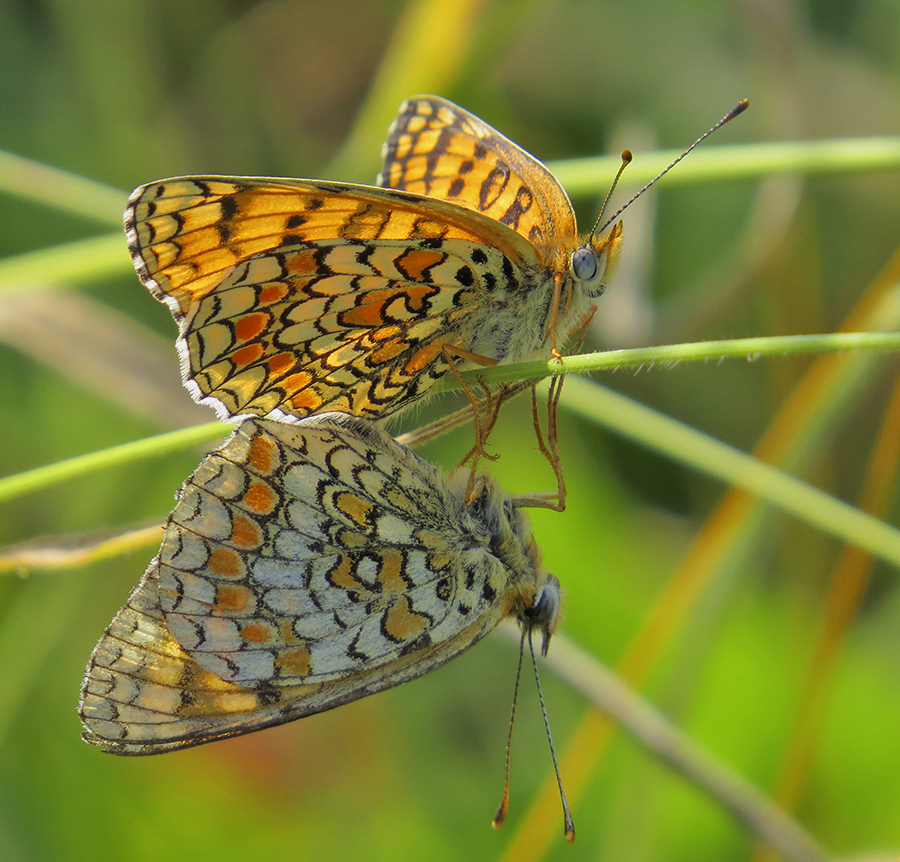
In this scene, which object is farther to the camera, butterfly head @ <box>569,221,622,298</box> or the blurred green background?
the blurred green background

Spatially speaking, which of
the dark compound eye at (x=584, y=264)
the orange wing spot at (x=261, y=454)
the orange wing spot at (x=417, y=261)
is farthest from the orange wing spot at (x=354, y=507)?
the dark compound eye at (x=584, y=264)

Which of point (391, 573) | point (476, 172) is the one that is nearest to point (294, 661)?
point (391, 573)

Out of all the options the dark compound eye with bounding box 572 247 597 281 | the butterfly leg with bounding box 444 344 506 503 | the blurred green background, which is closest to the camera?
the butterfly leg with bounding box 444 344 506 503

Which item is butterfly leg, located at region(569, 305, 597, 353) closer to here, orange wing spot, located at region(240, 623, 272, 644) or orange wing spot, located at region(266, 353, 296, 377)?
orange wing spot, located at region(266, 353, 296, 377)

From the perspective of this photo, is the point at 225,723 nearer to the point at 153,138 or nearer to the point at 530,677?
the point at 530,677

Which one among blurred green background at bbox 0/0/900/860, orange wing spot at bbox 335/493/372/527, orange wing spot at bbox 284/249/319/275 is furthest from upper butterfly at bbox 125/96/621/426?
blurred green background at bbox 0/0/900/860

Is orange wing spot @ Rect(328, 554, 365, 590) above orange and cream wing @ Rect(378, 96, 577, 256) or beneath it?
beneath

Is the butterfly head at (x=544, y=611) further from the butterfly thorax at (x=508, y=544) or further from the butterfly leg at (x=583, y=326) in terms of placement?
the butterfly leg at (x=583, y=326)
